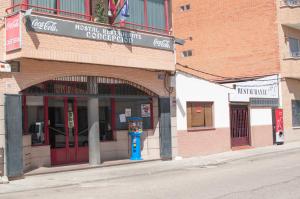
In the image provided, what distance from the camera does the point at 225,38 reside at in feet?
106

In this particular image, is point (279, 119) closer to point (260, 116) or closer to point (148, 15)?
point (260, 116)

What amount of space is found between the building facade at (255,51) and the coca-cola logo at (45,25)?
1291 centimetres

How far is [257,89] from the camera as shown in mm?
27031

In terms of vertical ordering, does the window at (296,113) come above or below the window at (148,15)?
below

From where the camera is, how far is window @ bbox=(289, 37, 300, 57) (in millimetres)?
31355

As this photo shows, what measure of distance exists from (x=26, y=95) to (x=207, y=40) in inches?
753

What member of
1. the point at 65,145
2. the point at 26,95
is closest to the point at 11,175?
the point at 26,95

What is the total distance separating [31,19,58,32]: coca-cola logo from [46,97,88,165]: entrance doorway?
11.1 feet

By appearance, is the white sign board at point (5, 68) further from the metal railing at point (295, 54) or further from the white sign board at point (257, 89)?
the metal railing at point (295, 54)

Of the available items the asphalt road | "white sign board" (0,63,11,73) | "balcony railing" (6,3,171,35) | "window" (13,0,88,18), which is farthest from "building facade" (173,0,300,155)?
"white sign board" (0,63,11,73)

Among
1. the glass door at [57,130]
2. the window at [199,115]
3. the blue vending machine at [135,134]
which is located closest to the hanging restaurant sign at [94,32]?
the glass door at [57,130]

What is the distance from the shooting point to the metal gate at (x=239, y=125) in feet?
83.4

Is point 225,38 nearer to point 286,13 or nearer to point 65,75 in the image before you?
point 286,13

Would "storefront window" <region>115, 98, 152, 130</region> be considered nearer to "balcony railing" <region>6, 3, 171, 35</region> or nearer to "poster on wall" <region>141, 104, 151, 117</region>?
"poster on wall" <region>141, 104, 151, 117</region>
